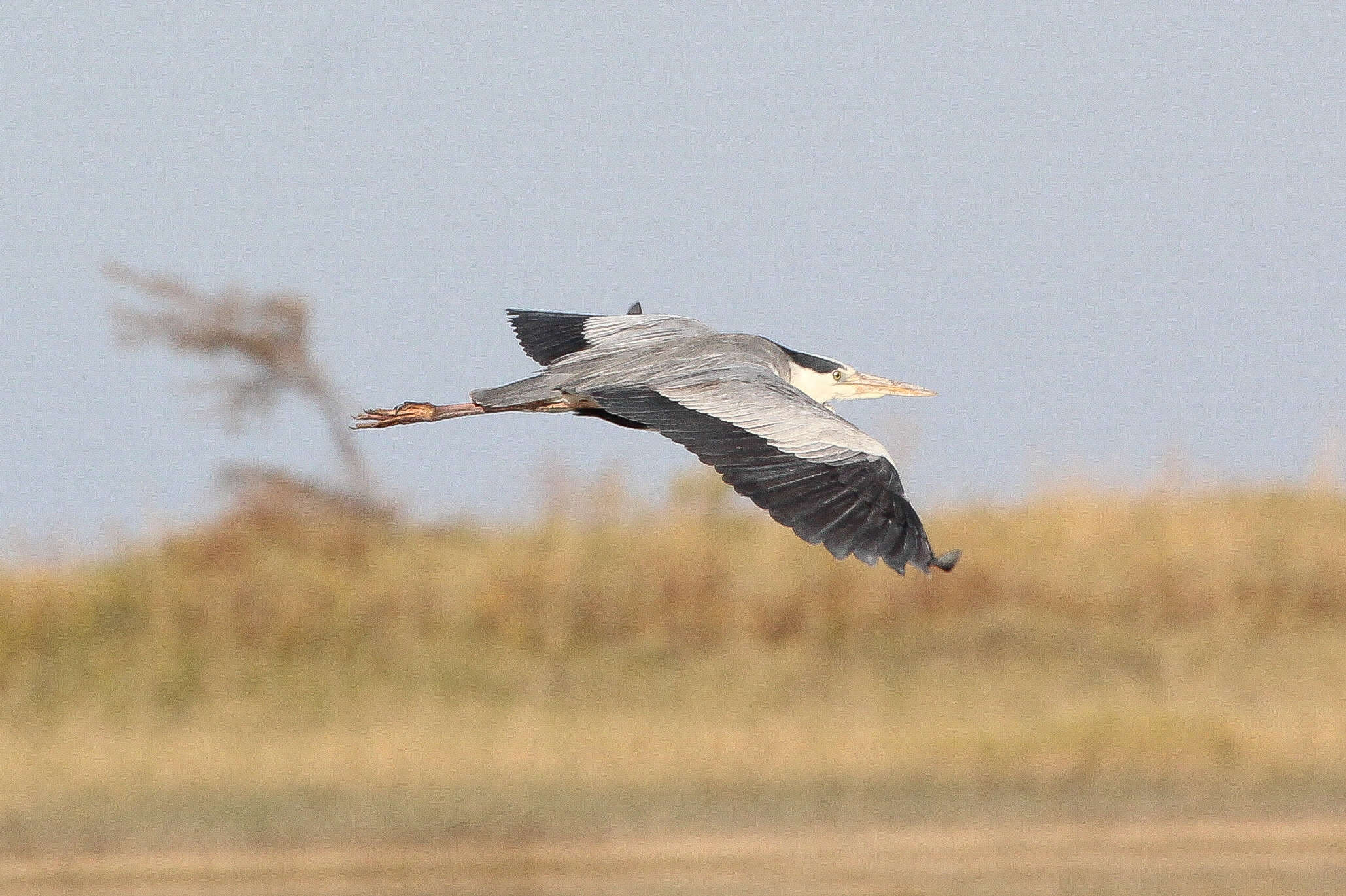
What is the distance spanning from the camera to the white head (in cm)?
711

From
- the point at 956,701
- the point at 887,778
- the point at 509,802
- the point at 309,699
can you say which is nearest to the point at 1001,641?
the point at 956,701

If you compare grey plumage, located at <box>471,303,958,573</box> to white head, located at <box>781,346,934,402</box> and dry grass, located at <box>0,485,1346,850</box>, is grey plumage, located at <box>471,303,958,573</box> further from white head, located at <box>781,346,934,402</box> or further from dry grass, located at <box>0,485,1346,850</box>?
dry grass, located at <box>0,485,1346,850</box>

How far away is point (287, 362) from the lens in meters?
19.1

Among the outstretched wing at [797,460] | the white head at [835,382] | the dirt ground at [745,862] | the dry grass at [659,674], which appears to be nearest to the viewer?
the outstretched wing at [797,460]

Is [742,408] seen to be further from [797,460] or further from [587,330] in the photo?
[587,330]

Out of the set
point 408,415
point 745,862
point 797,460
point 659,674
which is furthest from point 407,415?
point 659,674

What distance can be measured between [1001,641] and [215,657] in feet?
20.4

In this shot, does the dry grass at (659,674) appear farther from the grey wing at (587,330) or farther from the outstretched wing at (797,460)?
the outstretched wing at (797,460)

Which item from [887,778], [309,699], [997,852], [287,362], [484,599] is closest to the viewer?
[997,852]

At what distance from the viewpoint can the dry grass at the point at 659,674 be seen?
13.9 m

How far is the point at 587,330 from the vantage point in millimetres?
7738

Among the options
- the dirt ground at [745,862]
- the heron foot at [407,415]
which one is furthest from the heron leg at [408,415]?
the dirt ground at [745,862]

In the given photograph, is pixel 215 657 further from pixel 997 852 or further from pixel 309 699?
pixel 997 852

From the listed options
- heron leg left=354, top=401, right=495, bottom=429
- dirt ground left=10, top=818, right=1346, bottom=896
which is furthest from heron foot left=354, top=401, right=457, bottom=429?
dirt ground left=10, top=818, right=1346, bottom=896
